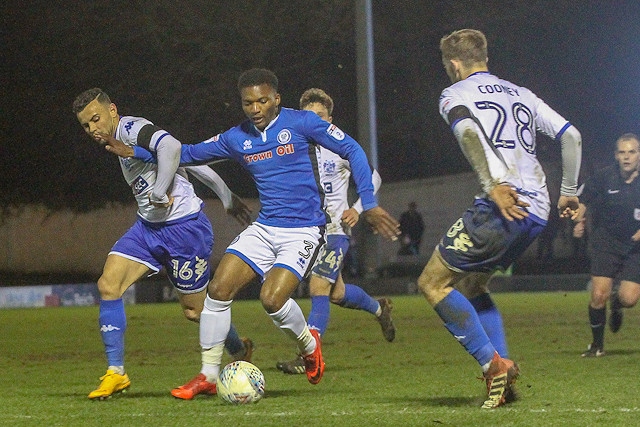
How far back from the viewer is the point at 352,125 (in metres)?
31.1

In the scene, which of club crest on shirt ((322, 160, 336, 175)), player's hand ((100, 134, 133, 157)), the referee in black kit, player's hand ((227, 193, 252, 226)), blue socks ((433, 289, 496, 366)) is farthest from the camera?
the referee in black kit

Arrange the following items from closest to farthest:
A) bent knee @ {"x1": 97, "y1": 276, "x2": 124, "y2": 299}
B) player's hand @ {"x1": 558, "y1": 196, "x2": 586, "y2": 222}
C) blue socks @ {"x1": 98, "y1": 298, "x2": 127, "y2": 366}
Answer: player's hand @ {"x1": 558, "y1": 196, "x2": 586, "y2": 222}
blue socks @ {"x1": 98, "y1": 298, "x2": 127, "y2": 366}
bent knee @ {"x1": 97, "y1": 276, "x2": 124, "y2": 299}

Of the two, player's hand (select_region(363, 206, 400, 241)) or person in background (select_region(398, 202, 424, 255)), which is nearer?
player's hand (select_region(363, 206, 400, 241))

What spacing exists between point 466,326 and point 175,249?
235 centimetres

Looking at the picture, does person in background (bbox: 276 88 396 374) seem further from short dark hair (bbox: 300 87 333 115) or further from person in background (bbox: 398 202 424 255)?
person in background (bbox: 398 202 424 255)

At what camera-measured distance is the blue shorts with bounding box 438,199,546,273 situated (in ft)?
20.7

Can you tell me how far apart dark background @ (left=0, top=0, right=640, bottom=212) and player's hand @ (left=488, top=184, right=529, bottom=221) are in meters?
23.4

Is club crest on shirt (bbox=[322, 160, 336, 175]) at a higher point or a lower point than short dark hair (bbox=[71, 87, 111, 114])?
lower

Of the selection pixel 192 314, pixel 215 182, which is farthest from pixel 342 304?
pixel 215 182

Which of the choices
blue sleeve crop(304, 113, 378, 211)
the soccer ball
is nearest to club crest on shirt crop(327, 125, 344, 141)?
blue sleeve crop(304, 113, 378, 211)

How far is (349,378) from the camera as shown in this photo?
8.62 meters

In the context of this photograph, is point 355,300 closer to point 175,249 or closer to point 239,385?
point 175,249

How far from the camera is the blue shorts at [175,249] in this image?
7.88 m

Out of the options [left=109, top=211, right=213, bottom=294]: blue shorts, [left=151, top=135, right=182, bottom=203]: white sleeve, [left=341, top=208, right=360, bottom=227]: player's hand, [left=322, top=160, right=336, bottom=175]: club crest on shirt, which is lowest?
[left=109, top=211, right=213, bottom=294]: blue shorts
